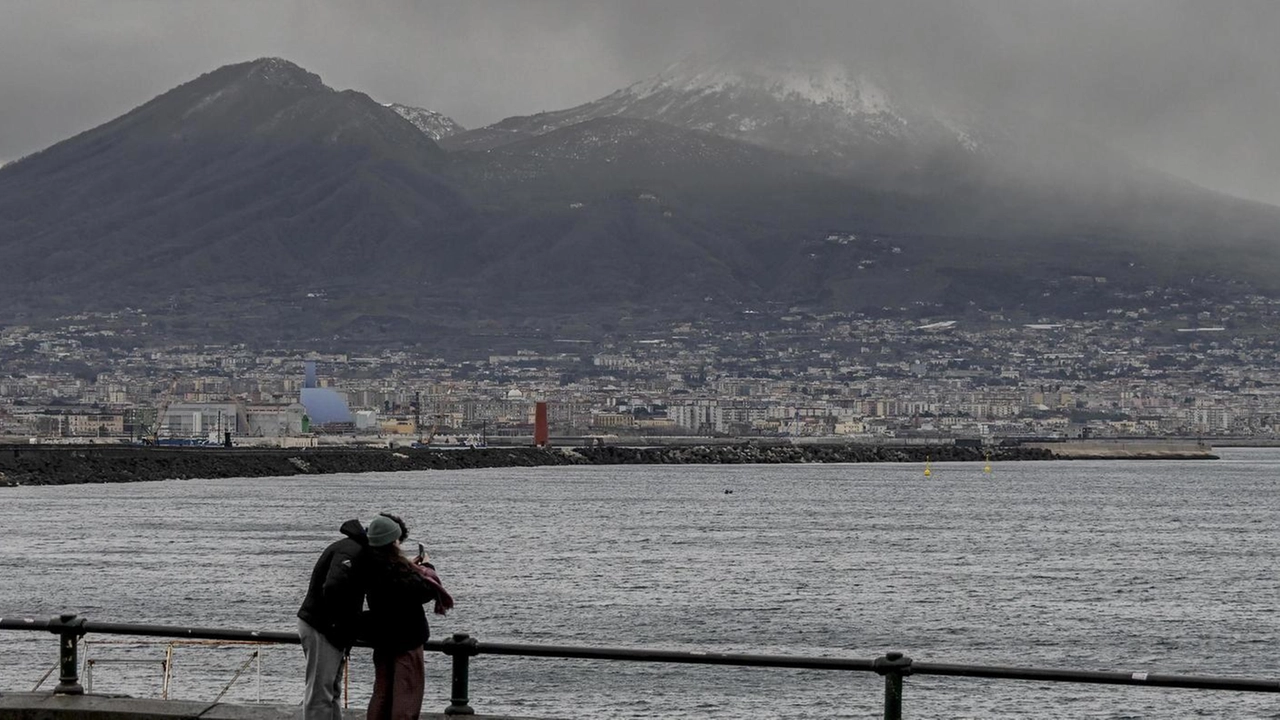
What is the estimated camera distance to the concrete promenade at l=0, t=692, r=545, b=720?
519 inches

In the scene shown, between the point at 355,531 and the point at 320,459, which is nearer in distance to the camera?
the point at 355,531

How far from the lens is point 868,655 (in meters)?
31.7

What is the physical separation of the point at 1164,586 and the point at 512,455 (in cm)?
11757

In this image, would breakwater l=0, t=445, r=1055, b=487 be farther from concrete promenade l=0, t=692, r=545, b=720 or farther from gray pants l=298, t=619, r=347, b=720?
gray pants l=298, t=619, r=347, b=720

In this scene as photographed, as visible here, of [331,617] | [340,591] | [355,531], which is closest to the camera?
[355,531]

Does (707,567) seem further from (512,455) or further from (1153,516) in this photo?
(512,455)

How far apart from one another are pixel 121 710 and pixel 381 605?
2035mm

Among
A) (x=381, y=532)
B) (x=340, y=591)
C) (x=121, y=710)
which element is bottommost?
(x=121, y=710)

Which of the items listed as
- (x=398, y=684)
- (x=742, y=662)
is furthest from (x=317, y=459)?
(x=742, y=662)

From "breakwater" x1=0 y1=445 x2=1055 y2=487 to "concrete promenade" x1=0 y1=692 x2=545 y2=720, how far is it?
292 ft

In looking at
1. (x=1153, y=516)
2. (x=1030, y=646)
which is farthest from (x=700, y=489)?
(x=1030, y=646)

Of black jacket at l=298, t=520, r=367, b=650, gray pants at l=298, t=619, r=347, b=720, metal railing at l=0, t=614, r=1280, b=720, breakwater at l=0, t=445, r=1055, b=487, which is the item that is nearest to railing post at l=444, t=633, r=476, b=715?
metal railing at l=0, t=614, r=1280, b=720

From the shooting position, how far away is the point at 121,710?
Answer: 13.2 meters

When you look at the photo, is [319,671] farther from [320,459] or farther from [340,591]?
[320,459]
